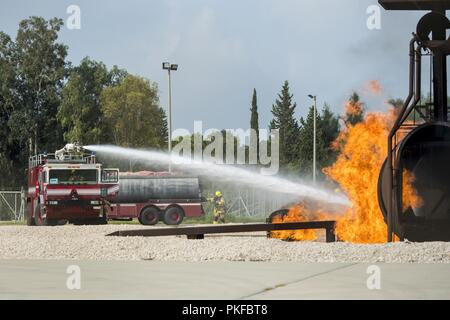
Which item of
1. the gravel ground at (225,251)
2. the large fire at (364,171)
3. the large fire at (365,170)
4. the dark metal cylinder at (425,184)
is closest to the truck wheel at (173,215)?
the gravel ground at (225,251)

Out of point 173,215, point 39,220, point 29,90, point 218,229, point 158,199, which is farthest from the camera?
point 29,90

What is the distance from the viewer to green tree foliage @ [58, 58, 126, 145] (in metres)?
65.9

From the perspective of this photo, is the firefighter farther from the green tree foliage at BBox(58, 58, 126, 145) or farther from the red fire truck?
the green tree foliage at BBox(58, 58, 126, 145)

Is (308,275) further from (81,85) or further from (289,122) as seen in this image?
(289,122)

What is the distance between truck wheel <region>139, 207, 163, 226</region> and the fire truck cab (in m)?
5.80

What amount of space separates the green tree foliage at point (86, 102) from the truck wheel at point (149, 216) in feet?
78.5

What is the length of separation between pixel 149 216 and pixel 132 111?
2894cm

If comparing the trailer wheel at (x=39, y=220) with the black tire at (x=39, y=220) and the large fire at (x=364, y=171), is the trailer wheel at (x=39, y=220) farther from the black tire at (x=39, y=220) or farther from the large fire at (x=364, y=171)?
the large fire at (x=364, y=171)

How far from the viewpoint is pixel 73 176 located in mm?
34375

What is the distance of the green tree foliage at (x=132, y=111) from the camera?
225ft

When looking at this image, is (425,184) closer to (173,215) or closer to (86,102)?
(173,215)

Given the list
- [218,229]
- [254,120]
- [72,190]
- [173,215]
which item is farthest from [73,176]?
[254,120]
